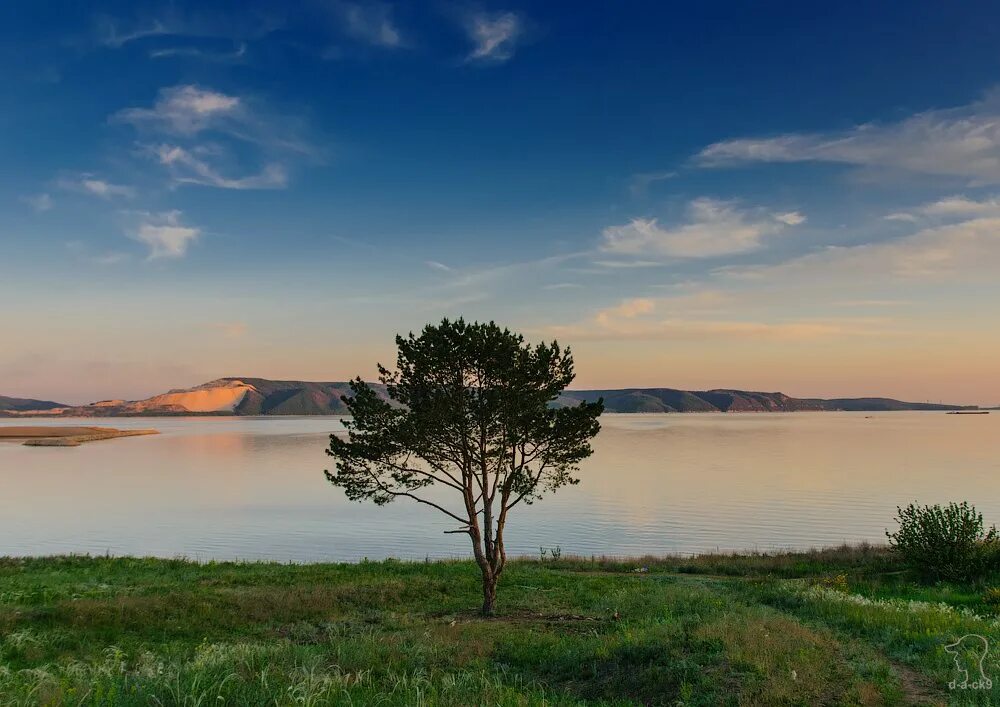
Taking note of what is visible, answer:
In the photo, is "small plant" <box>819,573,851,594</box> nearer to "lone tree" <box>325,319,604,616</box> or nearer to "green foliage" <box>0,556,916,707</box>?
"green foliage" <box>0,556,916,707</box>

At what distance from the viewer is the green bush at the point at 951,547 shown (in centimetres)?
2898

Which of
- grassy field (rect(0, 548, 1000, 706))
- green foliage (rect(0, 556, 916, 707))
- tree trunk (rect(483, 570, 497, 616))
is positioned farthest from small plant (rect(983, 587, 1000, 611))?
tree trunk (rect(483, 570, 497, 616))

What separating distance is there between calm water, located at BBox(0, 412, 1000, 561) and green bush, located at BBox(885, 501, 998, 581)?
60.5ft

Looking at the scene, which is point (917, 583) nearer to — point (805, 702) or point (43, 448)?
point (805, 702)

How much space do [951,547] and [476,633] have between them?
22.6m

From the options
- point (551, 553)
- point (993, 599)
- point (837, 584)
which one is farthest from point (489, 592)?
point (551, 553)

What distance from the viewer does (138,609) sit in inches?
875

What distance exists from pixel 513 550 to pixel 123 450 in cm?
14010

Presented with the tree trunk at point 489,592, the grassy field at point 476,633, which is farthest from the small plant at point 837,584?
the tree trunk at point 489,592

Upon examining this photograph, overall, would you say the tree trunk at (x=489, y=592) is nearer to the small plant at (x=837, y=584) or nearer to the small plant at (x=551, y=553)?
the small plant at (x=837, y=584)

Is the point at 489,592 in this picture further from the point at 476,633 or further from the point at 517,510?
the point at 517,510

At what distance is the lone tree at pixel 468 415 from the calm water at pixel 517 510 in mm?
22923

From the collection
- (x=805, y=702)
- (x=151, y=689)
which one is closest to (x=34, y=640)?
(x=151, y=689)

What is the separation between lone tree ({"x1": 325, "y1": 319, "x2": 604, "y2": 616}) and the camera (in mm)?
25672
